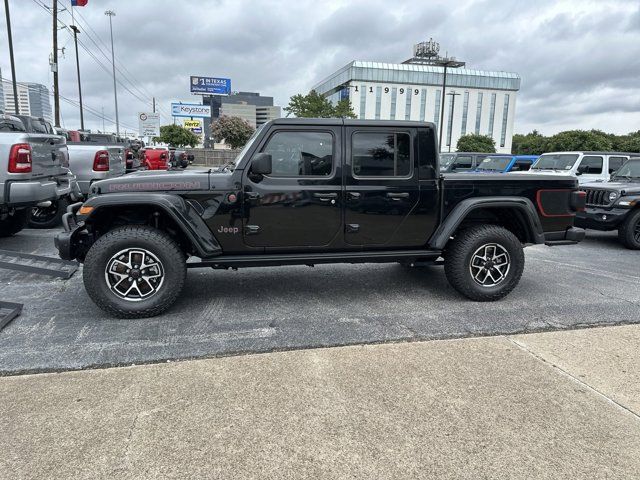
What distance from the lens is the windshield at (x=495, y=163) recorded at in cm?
1620

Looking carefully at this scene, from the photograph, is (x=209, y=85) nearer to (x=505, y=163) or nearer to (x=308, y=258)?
(x=505, y=163)

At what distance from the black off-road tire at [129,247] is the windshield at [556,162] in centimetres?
1108

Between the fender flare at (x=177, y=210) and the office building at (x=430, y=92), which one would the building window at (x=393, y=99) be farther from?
the fender flare at (x=177, y=210)

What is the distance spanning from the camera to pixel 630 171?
885 centimetres

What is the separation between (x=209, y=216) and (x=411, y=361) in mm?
2175

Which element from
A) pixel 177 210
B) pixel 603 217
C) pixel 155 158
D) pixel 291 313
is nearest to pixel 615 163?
pixel 603 217

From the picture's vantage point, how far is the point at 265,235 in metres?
4.29

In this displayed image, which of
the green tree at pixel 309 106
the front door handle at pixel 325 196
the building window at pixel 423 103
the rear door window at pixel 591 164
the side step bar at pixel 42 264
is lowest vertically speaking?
the side step bar at pixel 42 264

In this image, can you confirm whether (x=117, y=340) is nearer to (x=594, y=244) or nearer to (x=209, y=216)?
(x=209, y=216)

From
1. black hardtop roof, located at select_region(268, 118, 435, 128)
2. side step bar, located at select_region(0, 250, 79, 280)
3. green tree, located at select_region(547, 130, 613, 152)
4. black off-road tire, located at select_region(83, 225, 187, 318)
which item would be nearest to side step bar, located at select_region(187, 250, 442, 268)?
black off-road tire, located at select_region(83, 225, 187, 318)

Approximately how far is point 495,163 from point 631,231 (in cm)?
927

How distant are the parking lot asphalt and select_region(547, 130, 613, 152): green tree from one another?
40.6 meters

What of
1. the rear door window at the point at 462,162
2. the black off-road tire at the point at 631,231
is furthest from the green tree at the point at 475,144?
the black off-road tire at the point at 631,231

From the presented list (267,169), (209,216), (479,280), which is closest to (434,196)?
(479,280)
